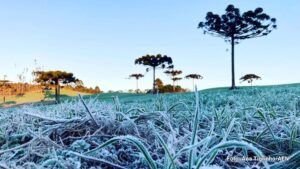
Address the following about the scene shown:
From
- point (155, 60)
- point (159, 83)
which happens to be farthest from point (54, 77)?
point (159, 83)

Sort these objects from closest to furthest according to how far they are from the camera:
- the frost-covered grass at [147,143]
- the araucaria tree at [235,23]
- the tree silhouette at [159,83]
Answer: the frost-covered grass at [147,143], the araucaria tree at [235,23], the tree silhouette at [159,83]

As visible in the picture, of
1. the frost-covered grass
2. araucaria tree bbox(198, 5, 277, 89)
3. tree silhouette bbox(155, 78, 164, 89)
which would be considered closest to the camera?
the frost-covered grass

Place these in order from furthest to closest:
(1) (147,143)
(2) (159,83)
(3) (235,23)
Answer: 1. (2) (159,83)
2. (3) (235,23)
3. (1) (147,143)

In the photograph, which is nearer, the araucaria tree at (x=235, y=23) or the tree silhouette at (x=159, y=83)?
the araucaria tree at (x=235, y=23)

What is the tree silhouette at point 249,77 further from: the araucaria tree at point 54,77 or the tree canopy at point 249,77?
the araucaria tree at point 54,77

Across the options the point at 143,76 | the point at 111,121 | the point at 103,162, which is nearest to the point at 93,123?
the point at 111,121

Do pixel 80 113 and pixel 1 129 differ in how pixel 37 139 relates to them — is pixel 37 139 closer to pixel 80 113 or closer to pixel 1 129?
pixel 1 129

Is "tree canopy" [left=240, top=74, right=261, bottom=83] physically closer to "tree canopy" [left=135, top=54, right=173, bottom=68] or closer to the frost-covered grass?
"tree canopy" [left=135, top=54, right=173, bottom=68]

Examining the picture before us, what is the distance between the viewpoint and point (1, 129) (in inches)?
53.9

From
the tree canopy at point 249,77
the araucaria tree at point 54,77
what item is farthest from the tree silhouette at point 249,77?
the araucaria tree at point 54,77

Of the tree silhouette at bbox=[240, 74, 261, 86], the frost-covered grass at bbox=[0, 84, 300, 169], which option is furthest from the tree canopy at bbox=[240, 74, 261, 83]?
the frost-covered grass at bbox=[0, 84, 300, 169]

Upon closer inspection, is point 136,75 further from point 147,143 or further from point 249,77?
point 147,143

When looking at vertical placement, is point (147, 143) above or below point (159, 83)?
below

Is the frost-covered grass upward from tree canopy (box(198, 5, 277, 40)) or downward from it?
downward
